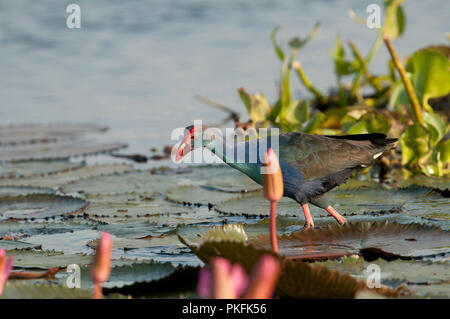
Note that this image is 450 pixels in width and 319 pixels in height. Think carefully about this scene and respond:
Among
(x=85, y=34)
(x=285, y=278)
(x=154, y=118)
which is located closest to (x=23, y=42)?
(x=85, y=34)

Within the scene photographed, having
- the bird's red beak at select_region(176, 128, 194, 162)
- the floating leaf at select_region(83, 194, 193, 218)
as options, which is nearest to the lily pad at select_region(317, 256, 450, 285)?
the bird's red beak at select_region(176, 128, 194, 162)

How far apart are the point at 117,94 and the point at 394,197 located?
5.92 m

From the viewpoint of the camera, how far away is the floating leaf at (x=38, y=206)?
165 inches

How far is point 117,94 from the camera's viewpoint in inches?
367

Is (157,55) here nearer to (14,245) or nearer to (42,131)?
(42,131)

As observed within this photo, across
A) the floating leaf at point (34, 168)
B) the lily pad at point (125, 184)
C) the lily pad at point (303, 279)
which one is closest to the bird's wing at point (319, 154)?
the lily pad at point (303, 279)

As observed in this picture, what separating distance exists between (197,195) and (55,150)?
279 cm

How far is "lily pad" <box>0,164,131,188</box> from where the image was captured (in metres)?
5.27

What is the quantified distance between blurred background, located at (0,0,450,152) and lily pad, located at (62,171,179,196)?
4.87 ft

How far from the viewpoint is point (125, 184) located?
502 cm

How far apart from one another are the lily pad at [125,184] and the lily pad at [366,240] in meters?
2.02

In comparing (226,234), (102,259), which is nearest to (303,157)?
(226,234)

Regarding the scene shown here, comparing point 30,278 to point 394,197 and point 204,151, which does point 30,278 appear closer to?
point 394,197

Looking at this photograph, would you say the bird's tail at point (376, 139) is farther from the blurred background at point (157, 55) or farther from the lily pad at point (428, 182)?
the blurred background at point (157, 55)
